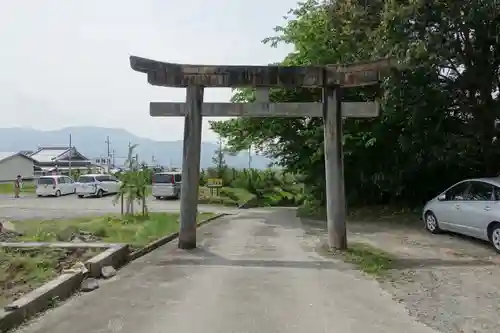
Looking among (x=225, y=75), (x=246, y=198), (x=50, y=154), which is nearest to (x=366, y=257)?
(x=225, y=75)

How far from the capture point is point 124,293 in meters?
7.17

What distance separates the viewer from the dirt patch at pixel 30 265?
7320mm

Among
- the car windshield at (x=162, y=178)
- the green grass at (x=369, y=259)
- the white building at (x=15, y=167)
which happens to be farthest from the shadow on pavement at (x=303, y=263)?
the white building at (x=15, y=167)

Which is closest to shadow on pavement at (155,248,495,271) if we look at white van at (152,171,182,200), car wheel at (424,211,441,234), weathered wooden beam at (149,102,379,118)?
weathered wooden beam at (149,102,379,118)

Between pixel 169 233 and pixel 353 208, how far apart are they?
10.00 metres

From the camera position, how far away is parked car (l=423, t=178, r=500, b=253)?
417 inches

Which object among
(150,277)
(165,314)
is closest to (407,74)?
(150,277)

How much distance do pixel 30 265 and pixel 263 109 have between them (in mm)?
5803

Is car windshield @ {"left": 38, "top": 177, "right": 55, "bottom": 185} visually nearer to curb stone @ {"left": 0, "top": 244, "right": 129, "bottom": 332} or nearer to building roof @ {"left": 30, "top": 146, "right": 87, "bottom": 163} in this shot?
curb stone @ {"left": 0, "top": 244, "right": 129, "bottom": 332}

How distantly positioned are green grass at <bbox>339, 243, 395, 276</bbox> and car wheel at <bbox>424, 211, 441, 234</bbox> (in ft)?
9.42

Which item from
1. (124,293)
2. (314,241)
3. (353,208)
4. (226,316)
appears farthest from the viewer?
(353,208)

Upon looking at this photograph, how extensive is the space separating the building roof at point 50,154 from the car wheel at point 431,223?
6709 centimetres

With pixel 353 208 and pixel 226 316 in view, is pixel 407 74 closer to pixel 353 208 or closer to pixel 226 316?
pixel 353 208

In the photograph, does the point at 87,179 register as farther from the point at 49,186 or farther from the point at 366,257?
the point at 366,257
